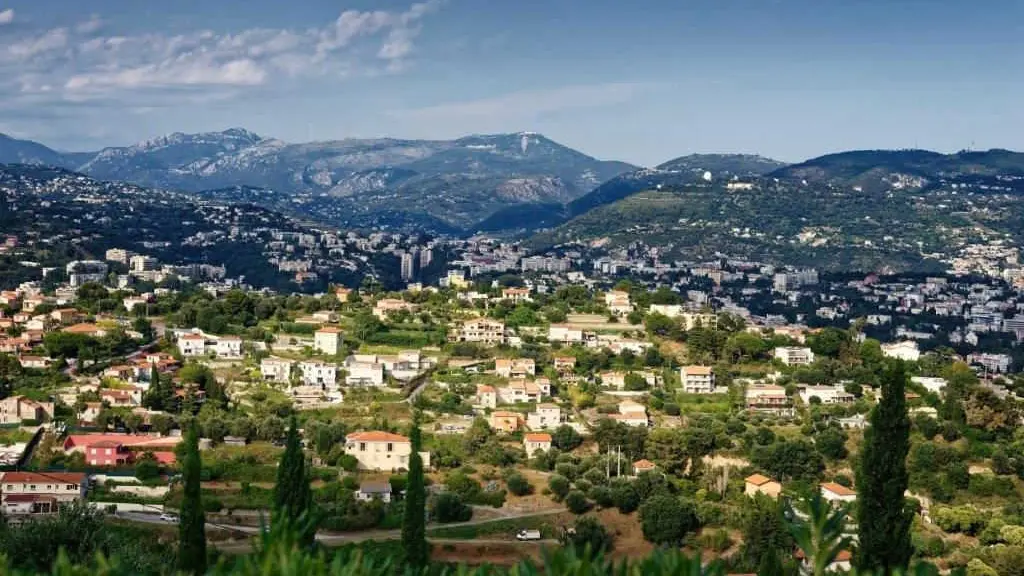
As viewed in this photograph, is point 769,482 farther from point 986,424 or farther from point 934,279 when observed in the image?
point 934,279

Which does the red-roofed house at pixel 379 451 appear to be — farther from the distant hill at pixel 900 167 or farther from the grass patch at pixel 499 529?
the distant hill at pixel 900 167

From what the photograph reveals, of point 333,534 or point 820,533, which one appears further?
point 333,534

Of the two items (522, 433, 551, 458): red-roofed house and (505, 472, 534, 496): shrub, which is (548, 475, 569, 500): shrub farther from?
(522, 433, 551, 458): red-roofed house

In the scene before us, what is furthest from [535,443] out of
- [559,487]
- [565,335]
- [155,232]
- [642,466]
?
[155,232]

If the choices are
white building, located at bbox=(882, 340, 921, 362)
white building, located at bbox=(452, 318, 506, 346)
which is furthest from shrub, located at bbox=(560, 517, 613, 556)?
white building, located at bbox=(882, 340, 921, 362)

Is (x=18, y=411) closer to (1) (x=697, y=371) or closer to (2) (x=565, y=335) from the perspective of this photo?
(2) (x=565, y=335)

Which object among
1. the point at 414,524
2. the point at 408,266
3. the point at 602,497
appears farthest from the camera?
the point at 408,266

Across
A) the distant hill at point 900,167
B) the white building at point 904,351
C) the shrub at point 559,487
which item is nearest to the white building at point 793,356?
the white building at point 904,351
